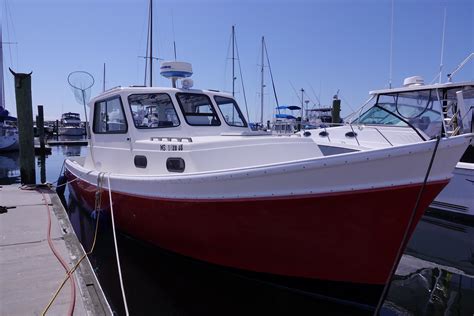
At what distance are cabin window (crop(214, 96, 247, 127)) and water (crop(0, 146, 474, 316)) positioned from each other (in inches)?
105

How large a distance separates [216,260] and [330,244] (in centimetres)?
149

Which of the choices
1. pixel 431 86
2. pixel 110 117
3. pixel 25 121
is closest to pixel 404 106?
pixel 431 86

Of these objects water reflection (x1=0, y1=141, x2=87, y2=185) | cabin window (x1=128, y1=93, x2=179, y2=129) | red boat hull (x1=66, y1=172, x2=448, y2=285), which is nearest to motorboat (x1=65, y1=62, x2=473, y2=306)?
red boat hull (x1=66, y1=172, x2=448, y2=285)

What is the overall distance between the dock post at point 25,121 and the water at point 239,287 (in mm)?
4644

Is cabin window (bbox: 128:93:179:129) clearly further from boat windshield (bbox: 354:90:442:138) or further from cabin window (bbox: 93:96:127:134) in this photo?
boat windshield (bbox: 354:90:442:138)

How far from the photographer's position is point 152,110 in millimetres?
6512

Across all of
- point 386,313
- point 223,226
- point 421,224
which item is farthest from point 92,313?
point 421,224

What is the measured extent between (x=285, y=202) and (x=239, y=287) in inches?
62.0

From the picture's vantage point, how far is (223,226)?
14.3ft

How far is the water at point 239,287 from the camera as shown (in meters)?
4.45

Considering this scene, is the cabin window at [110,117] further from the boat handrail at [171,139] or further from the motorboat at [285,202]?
the boat handrail at [171,139]

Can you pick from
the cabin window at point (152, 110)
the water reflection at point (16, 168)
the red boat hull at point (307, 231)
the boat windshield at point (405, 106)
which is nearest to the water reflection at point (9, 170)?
the water reflection at point (16, 168)

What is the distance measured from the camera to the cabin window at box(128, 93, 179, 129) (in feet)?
20.4

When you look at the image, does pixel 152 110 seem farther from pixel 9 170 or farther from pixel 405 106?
pixel 9 170
